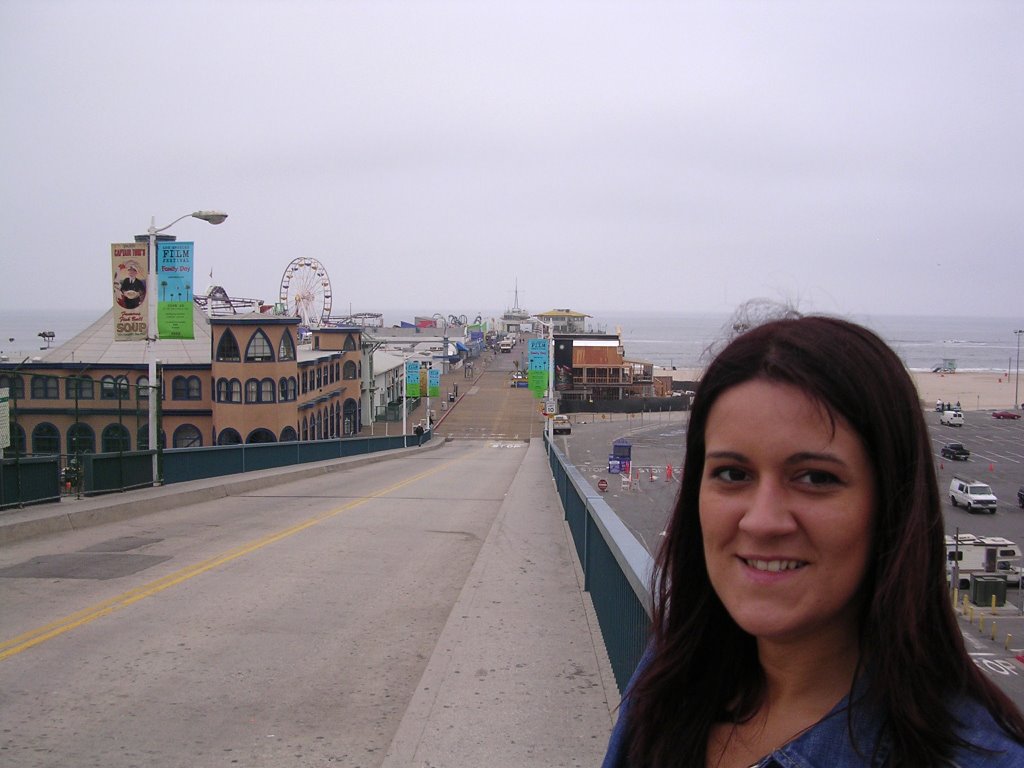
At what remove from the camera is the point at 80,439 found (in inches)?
706

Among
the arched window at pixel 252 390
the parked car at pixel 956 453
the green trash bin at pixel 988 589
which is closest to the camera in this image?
the green trash bin at pixel 988 589

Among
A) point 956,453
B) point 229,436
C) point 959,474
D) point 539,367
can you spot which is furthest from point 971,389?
point 229,436

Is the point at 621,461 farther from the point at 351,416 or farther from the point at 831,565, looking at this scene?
the point at 831,565

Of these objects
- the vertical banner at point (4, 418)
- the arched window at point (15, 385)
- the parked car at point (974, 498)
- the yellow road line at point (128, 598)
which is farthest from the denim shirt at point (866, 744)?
the parked car at point (974, 498)

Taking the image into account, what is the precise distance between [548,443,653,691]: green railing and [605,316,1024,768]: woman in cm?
181

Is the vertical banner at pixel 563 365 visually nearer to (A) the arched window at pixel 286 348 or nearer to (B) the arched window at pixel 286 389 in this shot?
(B) the arched window at pixel 286 389

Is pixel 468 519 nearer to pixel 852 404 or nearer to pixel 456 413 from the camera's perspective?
pixel 852 404

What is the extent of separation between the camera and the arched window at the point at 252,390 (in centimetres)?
4223

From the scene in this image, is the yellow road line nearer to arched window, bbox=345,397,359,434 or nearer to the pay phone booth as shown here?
the pay phone booth

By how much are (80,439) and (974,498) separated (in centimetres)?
3347

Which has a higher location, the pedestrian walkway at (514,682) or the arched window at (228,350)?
the arched window at (228,350)

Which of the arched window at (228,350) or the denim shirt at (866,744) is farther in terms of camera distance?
the arched window at (228,350)

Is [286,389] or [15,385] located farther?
[286,389]

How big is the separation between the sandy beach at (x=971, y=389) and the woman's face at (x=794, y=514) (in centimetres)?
9128
